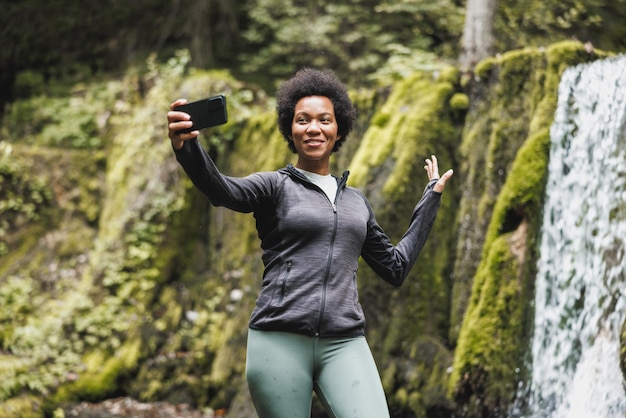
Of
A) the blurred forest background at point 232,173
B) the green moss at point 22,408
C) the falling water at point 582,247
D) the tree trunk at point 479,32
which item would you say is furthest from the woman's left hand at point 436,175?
the tree trunk at point 479,32

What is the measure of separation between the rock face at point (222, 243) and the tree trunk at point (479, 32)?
4.42 ft

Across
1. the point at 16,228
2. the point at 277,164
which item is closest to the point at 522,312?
the point at 277,164

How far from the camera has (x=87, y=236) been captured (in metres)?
9.82

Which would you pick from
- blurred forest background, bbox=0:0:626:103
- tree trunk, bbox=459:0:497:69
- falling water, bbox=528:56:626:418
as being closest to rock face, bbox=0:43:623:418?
falling water, bbox=528:56:626:418

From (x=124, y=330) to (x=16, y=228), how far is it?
2.62 m

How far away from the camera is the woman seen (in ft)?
8.36

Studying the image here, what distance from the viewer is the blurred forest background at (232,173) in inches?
233

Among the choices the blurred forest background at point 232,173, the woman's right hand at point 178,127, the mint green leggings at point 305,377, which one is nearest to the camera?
the woman's right hand at point 178,127

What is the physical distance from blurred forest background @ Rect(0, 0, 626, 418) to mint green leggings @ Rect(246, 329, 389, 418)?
2484 millimetres

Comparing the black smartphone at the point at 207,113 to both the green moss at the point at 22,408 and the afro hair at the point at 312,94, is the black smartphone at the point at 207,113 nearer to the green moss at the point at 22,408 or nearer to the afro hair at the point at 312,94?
the afro hair at the point at 312,94

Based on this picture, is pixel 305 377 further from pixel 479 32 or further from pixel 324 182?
pixel 479 32

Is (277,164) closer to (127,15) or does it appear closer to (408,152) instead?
(408,152)

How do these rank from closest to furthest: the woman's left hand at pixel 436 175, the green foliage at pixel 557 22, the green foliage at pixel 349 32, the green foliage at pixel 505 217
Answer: the woman's left hand at pixel 436 175, the green foliage at pixel 505 217, the green foliage at pixel 557 22, the green foliage at pixel 349 32

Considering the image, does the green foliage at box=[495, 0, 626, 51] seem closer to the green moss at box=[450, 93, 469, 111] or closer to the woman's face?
the green moss at box=[450, 93, 469, 111]
